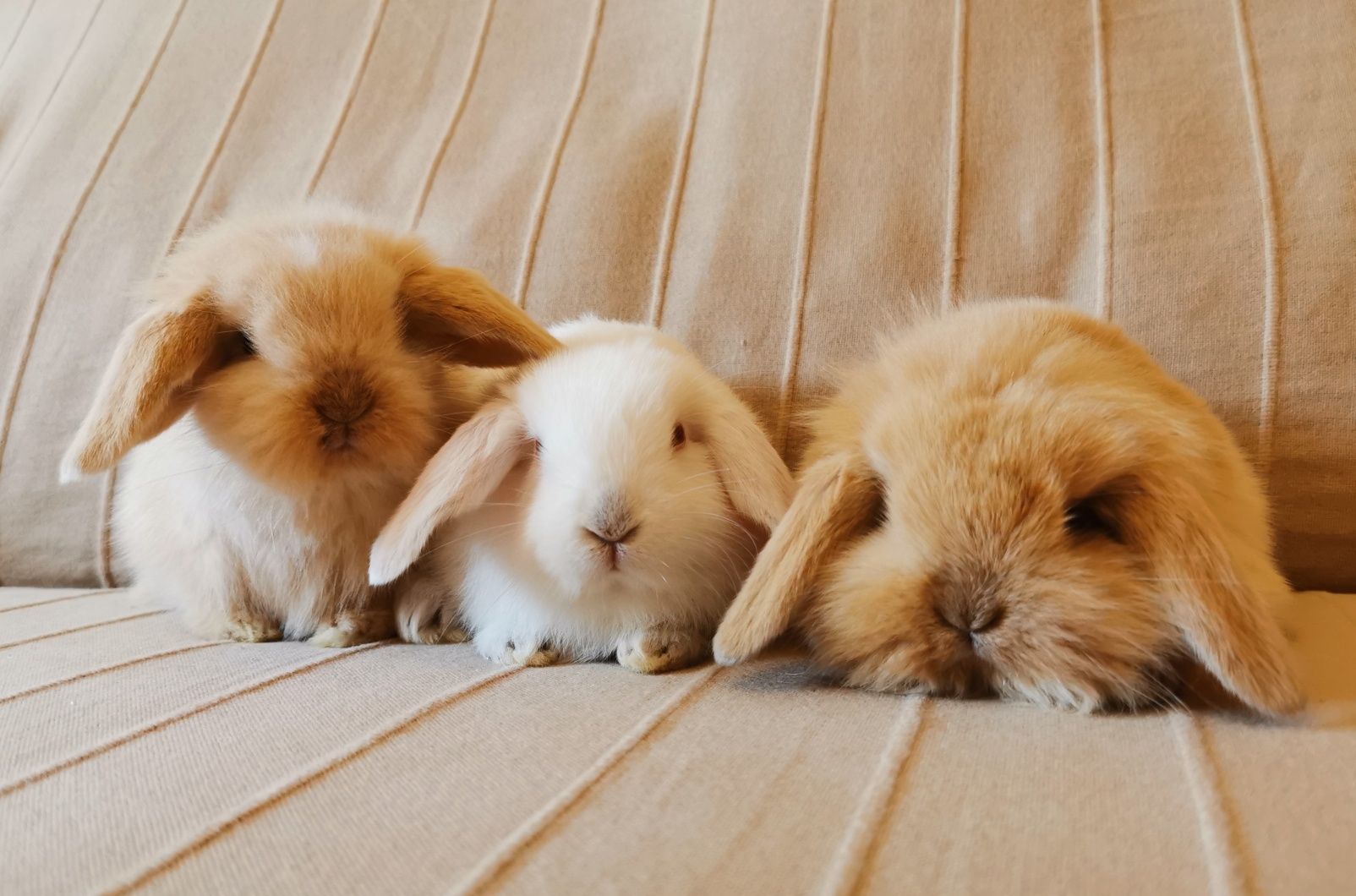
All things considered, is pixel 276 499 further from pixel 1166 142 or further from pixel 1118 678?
pixel 1166 142

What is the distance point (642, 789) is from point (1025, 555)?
0.42 meters

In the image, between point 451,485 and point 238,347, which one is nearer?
point 451,485

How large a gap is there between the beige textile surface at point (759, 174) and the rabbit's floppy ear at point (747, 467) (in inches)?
14.8

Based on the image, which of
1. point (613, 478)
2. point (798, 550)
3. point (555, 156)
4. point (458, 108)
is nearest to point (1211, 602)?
point (798, 550)

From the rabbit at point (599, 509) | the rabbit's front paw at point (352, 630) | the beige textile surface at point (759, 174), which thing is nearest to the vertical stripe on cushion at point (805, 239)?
the beige textile surface at point (759, 174)

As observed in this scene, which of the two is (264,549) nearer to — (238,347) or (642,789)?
(238,347)

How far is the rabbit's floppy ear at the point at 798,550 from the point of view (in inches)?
36.9

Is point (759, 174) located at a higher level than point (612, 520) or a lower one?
higher

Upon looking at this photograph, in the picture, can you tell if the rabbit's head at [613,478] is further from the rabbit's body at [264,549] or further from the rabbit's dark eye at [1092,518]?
the rabbit's dark eye at [1092,518]

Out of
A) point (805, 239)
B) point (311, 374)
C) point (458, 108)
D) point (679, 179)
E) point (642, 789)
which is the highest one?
point (458, 108)

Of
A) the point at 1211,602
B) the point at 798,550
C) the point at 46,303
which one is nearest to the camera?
the point at 1211,602

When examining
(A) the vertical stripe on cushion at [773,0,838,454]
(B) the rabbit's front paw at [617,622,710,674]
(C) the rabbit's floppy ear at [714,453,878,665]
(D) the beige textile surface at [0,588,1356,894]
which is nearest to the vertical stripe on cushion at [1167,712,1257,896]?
(D) the beige textile surface at [0,588,1356,894]

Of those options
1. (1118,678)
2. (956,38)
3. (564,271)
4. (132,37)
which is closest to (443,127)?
(564,271)

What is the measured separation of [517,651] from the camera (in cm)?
112
